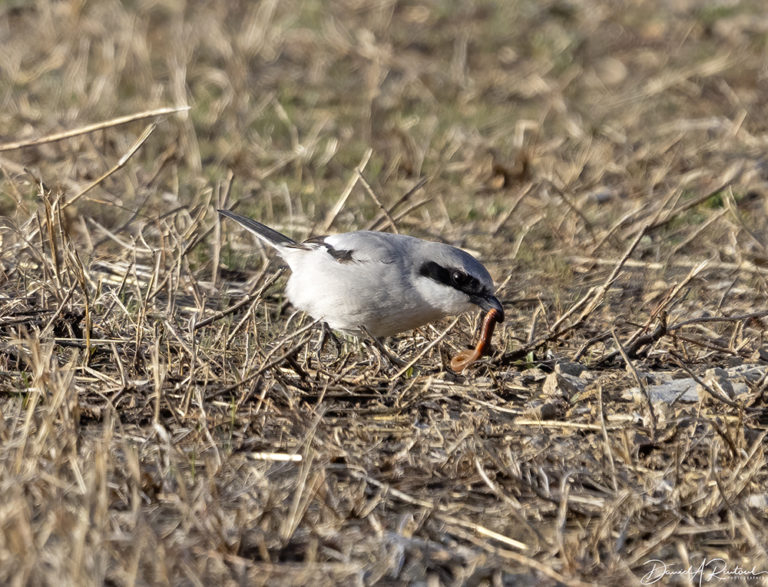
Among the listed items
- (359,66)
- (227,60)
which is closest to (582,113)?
(359,66)

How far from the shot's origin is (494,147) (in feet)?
27.2

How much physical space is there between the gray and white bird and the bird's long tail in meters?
0.48

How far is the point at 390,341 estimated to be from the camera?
210 inches

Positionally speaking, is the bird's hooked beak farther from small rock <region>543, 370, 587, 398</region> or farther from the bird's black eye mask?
Answer: small rock <region>543, 370, 587, 398</region>

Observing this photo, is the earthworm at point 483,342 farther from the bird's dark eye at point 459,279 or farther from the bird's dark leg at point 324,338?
the bird's dark leg at point 324,338

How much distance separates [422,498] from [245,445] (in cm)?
67

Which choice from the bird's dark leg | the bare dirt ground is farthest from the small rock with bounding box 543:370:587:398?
the bird's dark leg

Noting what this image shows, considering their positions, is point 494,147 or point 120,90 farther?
point 120,90

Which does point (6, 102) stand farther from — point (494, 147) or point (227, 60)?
point (494, 147)

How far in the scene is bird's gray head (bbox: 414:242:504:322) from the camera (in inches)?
183

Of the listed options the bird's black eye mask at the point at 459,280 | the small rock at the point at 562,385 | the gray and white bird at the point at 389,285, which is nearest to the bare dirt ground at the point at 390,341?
the small rock at the point at 562,385

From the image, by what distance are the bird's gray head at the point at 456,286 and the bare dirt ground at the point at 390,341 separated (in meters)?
0.23

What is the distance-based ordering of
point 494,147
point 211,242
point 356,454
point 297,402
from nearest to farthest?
point 356,454 < point 297,402 < point 211,242 < point 494,147

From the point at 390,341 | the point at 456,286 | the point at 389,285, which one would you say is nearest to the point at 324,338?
the point at 389,285
